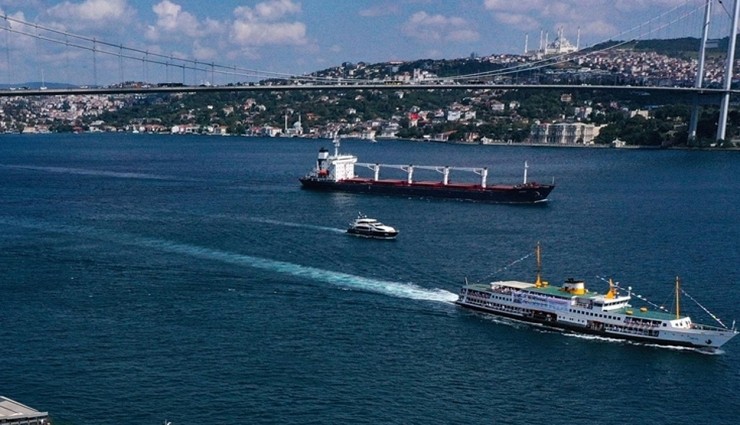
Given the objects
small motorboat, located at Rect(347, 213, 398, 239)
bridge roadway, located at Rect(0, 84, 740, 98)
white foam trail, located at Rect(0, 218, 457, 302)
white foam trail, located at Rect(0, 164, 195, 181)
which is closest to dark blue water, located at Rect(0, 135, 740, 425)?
white foam trail, located at Rect(0, 218, 457, 302)

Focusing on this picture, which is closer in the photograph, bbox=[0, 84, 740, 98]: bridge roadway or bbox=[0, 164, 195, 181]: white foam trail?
bbox=[0, 84, 740, 98]: bridge roadway

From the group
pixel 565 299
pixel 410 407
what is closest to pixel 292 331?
pixel 410 407

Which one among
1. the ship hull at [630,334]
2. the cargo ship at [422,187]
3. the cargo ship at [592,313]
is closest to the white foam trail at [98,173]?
the cargo ship at [422,187]

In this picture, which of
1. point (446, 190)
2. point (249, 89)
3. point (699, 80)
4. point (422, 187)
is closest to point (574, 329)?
point (446, 190)

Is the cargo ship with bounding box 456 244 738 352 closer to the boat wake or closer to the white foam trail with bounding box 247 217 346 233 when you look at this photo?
the boat wake

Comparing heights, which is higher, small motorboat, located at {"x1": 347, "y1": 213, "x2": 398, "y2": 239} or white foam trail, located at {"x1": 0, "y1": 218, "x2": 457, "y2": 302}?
small motorboat, located at {"x1": 347, "y1": 213, "x2": 398, "y2": 239}

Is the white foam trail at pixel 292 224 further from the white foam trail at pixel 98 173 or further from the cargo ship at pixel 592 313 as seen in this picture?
the white foam trail at pixel 98 173

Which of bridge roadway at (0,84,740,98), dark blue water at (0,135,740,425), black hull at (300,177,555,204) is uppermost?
bridge roadway at (0,84,740,98)
